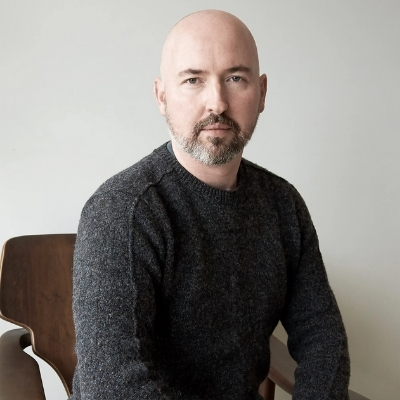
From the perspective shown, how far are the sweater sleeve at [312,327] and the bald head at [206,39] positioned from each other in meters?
0.40

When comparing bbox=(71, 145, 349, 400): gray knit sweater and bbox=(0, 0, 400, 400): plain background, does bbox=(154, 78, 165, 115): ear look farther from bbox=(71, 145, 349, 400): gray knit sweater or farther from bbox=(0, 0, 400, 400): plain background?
bbox=(0, 0, 400, 400): plain background

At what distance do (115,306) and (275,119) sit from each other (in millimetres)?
943

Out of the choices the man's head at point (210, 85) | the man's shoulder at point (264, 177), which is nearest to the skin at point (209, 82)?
the man's head at point (210, 85)

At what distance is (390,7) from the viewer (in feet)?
5.08

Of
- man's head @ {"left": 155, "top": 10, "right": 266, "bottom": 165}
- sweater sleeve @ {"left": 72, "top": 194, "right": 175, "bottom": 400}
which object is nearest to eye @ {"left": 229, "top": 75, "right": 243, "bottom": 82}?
man's head @ {"left": 155, "top": 10, "right": 266, "bottom": 165}

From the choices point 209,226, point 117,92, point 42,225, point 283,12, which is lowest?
point 42,225

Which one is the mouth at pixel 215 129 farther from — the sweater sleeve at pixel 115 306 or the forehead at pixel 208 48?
the sweater sleeve at pixel 115 306

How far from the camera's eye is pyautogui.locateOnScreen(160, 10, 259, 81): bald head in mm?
895

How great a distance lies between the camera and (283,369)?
1091mm

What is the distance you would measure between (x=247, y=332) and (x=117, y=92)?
0.75 m

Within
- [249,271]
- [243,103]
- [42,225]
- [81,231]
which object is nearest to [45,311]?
[42,225]

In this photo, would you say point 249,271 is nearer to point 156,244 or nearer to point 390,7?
point 156,244

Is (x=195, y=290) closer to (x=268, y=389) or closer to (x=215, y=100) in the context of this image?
(x=215, y=100)

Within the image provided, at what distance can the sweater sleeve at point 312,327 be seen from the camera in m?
0.99
